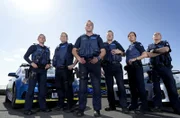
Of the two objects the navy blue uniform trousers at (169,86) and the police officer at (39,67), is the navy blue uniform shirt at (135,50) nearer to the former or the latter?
the navy blue uniform trousers at (169,86)

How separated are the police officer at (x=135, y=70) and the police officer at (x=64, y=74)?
141 cm

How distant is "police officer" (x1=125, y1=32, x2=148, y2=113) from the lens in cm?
436

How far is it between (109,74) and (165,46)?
4.85ft

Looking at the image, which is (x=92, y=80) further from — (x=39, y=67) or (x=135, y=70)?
(x=39, y=67)

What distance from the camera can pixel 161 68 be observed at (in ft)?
14.2

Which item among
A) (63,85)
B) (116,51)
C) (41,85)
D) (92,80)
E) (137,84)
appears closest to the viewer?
(92,80)

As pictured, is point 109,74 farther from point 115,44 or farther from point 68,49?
point 68,49

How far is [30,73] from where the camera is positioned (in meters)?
4.63

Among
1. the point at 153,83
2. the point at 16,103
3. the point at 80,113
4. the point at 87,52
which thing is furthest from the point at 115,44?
the point at 16,103

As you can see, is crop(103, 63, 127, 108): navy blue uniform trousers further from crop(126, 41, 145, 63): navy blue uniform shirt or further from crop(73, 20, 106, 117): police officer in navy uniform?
crop(73, 20, 106, 117): police officer in navy uniform

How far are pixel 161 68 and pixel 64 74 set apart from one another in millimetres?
2349

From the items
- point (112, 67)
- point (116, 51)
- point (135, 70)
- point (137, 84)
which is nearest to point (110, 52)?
point (116, 51)

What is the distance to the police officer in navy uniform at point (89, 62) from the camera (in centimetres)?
395

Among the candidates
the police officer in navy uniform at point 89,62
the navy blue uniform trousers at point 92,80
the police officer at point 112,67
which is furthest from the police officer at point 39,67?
the police officer at point 112,67
